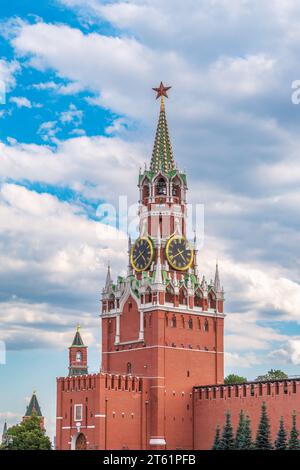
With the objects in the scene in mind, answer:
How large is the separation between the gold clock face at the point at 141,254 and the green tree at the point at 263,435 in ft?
77.5

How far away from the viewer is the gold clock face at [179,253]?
109875mm

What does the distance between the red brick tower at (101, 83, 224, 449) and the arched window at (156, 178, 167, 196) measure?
0.11 meters

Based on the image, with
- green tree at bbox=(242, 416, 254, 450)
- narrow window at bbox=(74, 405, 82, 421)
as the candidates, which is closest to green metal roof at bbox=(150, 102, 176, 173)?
narrow window at bbox=(74, 405, 82, 421)

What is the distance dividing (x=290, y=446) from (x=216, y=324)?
23.7 metres

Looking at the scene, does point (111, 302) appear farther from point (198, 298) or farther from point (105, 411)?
point (105, 411)

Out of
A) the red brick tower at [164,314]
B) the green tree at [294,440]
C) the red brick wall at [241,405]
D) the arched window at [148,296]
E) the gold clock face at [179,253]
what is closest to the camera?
the green tree at [294,440]

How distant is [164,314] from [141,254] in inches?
336

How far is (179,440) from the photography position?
10431 cm

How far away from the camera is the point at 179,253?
363 ft

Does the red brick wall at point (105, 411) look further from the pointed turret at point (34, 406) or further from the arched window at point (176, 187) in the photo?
the pointed turret at point (34, 406)

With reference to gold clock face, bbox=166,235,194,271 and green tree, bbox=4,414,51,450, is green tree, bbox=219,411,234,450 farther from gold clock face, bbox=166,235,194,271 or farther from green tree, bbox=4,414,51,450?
green tree, bbox=4,414,51,450

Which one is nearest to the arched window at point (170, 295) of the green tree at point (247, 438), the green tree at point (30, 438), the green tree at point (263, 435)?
the green tree at point (247, 438)
